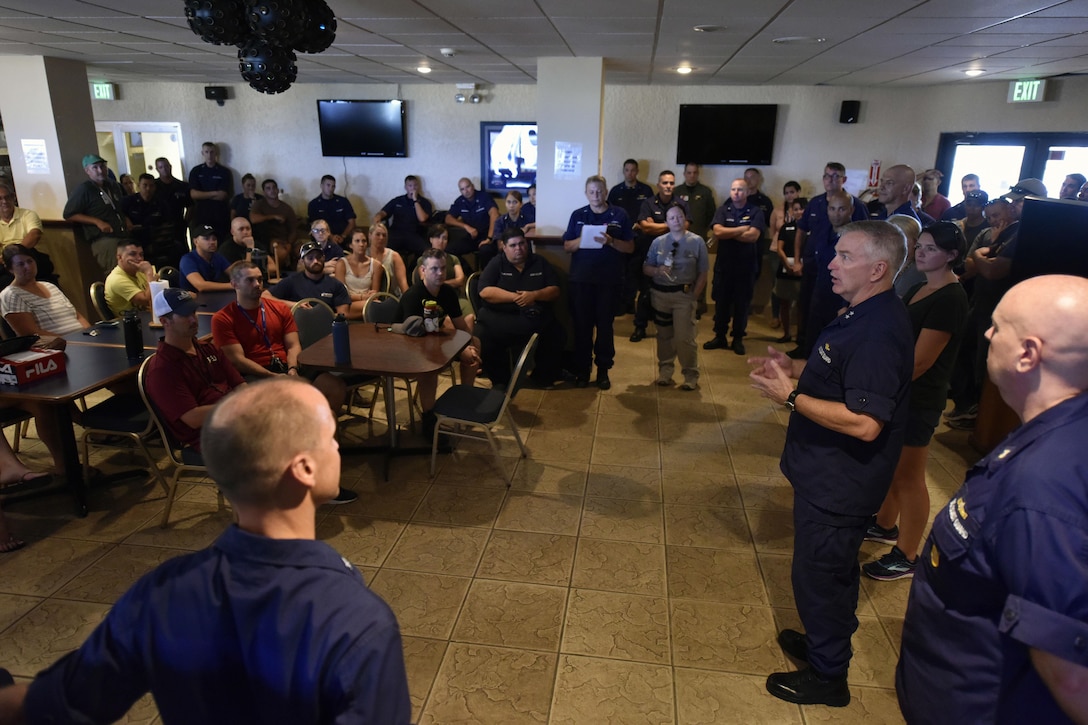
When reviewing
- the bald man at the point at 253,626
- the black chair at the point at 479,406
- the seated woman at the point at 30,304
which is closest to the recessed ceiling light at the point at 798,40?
the black chair at the point at 479,406

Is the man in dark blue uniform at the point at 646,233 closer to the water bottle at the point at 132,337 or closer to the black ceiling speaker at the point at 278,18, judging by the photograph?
the black ceiling speaker at the point at 278,18

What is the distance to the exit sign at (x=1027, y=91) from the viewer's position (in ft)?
23.1

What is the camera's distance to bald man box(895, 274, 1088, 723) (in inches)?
44.6

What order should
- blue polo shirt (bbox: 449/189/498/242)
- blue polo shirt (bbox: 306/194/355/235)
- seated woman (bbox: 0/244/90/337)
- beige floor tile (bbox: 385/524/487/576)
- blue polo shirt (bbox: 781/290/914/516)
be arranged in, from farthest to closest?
blue polo shirt (bbox: 306/194/355/235), blue polo shirt (bbox: 449/189/498/242), seated woman (bbox: 0/244/90/337), beige floor tile (bbox: 385/524/487/576), blue polo shirt (bbox: 781/290/914/516)

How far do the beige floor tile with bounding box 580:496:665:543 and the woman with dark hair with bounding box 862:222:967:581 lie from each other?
1.03 m

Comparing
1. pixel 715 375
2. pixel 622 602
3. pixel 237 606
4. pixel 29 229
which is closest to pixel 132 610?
pixel 237 606

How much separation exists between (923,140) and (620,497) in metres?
7.05

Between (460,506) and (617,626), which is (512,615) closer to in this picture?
(617,626)

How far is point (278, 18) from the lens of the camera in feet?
11.2

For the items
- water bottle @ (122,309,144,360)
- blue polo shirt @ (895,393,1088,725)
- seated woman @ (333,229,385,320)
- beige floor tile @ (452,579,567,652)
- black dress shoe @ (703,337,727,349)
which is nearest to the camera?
blue polo shirt @ (895,393,1088,725)

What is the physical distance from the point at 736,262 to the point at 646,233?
1.15 metres

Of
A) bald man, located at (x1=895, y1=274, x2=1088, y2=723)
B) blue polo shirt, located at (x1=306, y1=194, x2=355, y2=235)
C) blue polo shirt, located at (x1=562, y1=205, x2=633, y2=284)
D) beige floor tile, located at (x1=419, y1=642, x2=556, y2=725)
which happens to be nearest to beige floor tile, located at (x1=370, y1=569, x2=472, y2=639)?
beige floor tile, located at (x1=419, y1=642, x2=556, y2=725)

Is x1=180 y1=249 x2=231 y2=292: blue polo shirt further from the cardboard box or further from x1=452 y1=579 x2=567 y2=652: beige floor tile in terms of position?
x1=452 y1=579 x2=567 y2=652: beige floor tile

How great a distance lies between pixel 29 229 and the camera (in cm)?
654
